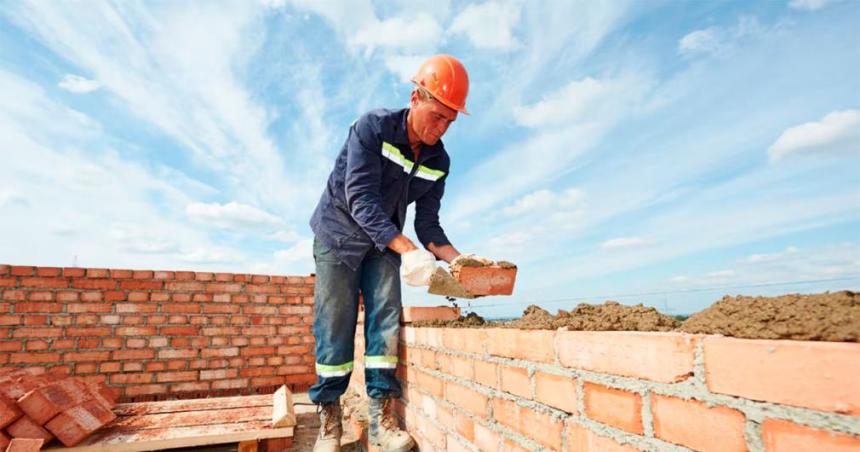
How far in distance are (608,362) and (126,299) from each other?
15.6ft

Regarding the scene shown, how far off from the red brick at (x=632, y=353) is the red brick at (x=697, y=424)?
5 cm

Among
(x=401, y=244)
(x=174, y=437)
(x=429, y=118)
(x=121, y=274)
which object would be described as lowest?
(x=174, y=437)

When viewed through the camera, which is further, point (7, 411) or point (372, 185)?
point (7, 411)

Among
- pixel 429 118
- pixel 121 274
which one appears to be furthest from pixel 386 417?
pixel 121 274

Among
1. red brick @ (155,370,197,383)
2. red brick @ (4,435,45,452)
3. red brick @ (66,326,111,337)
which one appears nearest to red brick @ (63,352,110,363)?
red brick @ (66,326,111,337)

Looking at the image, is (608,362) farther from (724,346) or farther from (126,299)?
(126,299)

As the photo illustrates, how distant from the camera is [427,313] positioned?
2523 mm

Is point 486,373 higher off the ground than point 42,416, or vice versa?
point 486,373

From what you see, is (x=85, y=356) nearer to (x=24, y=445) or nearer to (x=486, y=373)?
(x=24, y=445)

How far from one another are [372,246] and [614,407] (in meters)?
1.61

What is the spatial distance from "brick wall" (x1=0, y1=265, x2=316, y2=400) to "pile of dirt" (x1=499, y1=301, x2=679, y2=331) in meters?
3.89

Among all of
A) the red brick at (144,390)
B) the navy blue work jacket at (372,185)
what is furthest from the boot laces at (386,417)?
the red brick at (144,390)

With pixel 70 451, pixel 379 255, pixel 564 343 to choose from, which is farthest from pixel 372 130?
pixel 70 451

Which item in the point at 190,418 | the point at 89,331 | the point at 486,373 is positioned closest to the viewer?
the point at 486,373
